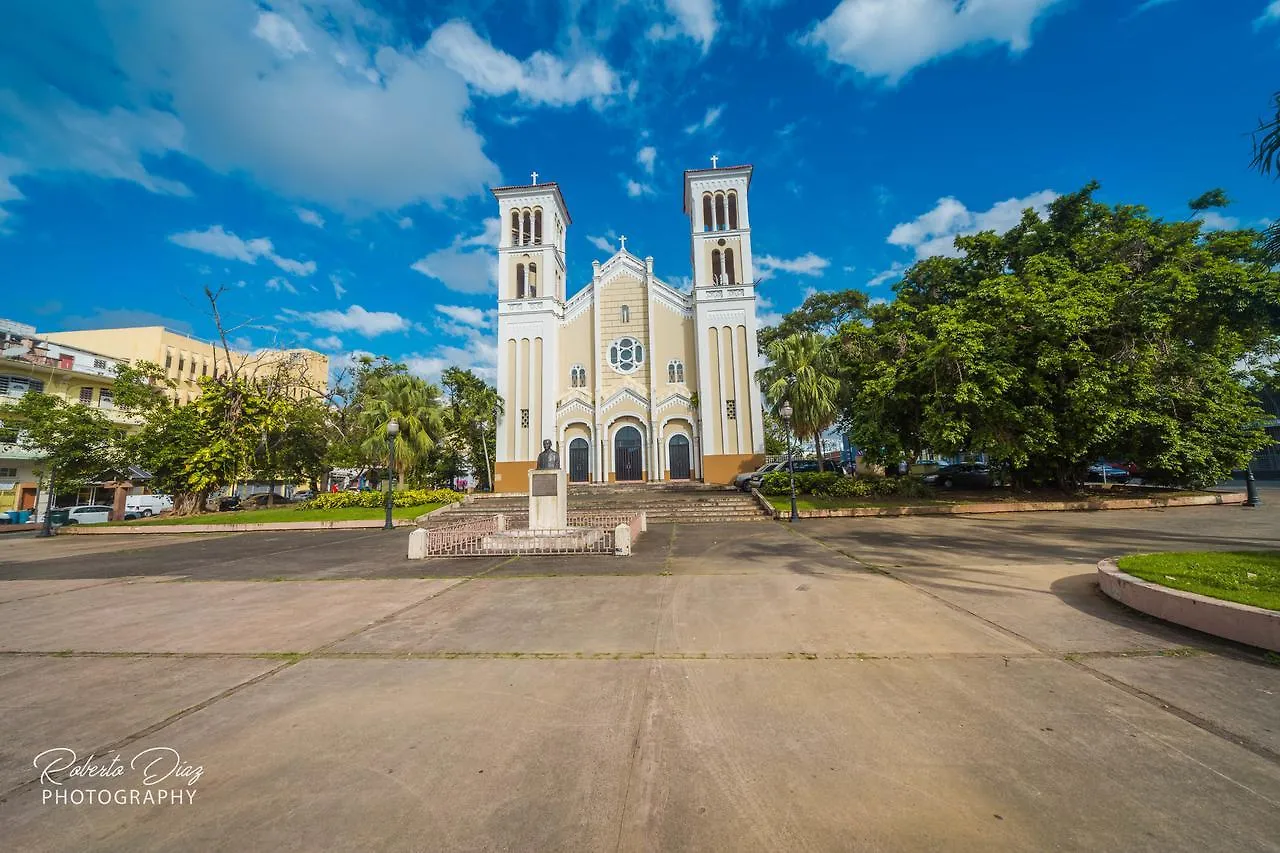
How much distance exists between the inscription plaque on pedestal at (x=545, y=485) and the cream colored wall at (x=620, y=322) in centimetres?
1991

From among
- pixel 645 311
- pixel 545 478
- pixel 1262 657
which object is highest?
pixel 645 311

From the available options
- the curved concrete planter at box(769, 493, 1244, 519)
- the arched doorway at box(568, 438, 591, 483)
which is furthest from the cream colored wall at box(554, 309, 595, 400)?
the curved concrete planter at box(769, 493, 1244, 519)

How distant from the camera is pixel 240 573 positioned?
356 inches

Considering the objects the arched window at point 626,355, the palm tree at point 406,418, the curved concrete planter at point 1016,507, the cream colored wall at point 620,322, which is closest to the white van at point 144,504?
the palm tree at point 406,418

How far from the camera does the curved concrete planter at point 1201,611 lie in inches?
167

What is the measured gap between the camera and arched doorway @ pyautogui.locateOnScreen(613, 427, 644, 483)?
31109 mm

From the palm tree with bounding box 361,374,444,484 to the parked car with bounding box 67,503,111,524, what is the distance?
14.1 m

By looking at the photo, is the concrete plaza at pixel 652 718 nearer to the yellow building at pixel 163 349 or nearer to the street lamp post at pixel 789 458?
the street lamp post at pixel 789 458

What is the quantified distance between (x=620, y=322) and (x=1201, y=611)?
100 feet

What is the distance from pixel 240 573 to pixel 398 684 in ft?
24.6

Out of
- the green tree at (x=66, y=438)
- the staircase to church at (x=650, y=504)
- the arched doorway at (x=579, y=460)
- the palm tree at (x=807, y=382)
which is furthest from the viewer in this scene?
the arched doorway at (x=579, y=460)

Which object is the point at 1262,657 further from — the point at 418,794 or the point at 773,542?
the point at 773,542

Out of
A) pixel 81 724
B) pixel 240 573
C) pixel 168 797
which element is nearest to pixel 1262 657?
pixel 168 797

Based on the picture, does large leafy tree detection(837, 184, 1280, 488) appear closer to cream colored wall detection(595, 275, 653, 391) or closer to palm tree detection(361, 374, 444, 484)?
cream colored wall detection(595, 275, 653, 391)
